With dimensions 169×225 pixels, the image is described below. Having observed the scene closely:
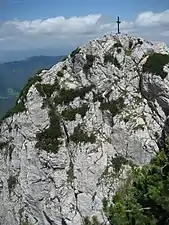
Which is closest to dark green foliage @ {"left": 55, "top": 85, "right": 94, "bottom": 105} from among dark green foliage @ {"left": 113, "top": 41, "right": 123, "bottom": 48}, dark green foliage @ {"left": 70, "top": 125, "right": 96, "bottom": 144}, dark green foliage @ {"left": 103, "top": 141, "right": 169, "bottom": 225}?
dark green foliage @ {"left": 70, "top": 125, "right": 96, "bottom": 144}

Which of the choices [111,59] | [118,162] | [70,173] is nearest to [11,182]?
[70,173]

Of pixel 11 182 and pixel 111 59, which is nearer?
pixel 11 182

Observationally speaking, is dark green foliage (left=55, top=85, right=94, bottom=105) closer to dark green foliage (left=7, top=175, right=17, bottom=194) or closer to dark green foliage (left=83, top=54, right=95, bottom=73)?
dark green foliage (left=83, top=54, right=95, bottom=73)

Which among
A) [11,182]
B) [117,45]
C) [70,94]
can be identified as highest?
[117,45]

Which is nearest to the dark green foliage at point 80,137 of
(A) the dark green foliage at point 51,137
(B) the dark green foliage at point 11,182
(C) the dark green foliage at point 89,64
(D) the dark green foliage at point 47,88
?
(A) the dark green foliage at point 51,137

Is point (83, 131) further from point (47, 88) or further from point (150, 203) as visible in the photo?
point (150, 203)

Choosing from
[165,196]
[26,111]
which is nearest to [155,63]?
[26,111]

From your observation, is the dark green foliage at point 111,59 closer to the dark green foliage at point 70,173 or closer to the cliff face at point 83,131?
the cliff face at point 83,131

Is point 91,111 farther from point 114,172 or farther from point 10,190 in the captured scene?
point 10,190
